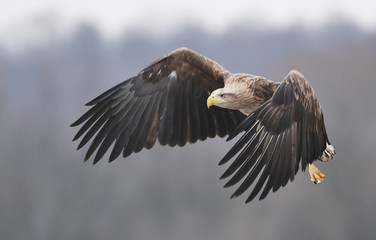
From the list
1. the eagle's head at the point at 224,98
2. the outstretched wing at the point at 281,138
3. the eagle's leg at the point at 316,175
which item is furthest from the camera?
the eagle's leg at the point at 316,175

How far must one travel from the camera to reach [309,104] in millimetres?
5887

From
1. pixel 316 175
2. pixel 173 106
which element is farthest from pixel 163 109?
pixel 316 175

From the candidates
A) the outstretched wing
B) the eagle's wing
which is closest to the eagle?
the eagle's wing

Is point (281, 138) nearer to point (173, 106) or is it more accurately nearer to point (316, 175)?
point (316, 175)

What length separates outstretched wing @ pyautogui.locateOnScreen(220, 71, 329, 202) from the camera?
18.2 feet

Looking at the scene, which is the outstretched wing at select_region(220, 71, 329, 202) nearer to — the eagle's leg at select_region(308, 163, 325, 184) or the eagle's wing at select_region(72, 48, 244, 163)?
the eagle's leg at select_region(308, 163, 325, 184)

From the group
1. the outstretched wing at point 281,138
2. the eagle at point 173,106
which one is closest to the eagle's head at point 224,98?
the eagle at point 173,106

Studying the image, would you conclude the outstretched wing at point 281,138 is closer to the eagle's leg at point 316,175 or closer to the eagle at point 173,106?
the eagle at point 173,106

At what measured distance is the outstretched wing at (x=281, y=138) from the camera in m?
5.56

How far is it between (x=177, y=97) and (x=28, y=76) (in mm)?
22605

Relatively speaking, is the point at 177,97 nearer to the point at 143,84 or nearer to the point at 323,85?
the point at 143,84

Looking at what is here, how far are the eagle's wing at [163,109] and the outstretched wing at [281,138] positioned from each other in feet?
5.23

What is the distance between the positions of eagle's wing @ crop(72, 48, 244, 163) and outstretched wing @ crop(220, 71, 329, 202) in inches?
62.8

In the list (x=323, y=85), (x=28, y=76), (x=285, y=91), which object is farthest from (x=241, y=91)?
(x=28, y=76)
